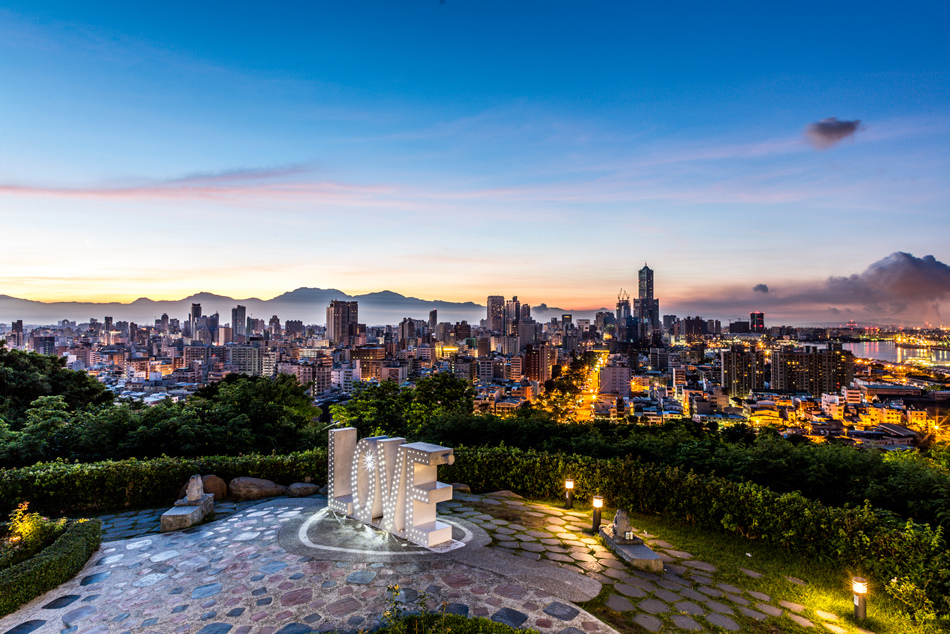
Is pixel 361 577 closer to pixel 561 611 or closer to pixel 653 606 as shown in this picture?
pixel 561 611

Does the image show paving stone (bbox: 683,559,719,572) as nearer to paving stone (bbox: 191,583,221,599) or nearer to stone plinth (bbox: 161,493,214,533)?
paving stone (bbox: 191,583,221,599)

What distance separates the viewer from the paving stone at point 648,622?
4.48 meters

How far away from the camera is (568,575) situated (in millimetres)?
5492

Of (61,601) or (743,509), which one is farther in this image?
(743,509)

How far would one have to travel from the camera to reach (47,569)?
205 inches

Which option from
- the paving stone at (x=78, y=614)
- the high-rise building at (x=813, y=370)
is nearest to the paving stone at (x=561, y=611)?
the paving stone at (x=78, y=614)

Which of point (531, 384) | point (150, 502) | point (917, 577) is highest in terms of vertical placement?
point (917, 577)

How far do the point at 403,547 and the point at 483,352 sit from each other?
605 ft

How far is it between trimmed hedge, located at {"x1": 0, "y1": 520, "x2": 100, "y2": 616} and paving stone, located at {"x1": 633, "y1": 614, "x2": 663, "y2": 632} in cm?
582

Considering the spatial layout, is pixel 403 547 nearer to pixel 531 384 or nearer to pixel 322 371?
pixel 531 384

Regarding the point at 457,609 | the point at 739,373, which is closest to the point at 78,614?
the point at 457,609

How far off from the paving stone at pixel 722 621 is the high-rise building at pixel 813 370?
13097 cm

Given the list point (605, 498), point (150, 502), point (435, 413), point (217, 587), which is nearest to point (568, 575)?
point (605, 498)

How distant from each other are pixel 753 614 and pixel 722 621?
1.38 ft
